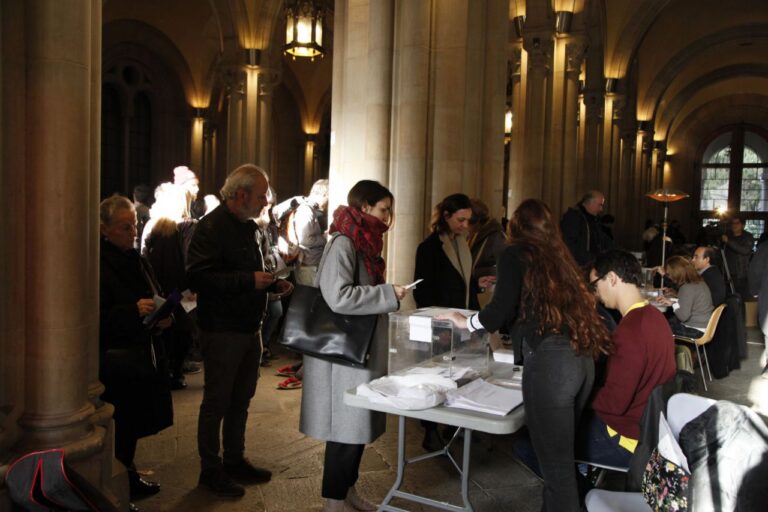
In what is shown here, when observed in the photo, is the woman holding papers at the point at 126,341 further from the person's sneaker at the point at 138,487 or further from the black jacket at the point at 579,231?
the black jacket at the point at 579,231

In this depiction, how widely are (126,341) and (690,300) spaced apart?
5874 millimetres

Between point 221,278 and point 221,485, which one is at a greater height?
point 221,278

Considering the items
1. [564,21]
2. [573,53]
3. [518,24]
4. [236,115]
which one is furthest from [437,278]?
[236,115]

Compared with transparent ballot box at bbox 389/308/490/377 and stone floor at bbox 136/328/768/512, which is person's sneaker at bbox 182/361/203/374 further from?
transparent ballot box at bbox 389/308/490/377

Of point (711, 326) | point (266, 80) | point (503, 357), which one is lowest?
point (711, 326)

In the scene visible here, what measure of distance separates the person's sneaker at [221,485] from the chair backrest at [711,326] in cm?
506

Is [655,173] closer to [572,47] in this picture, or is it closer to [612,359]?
[572,47]

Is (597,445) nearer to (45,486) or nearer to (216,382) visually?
(216,382)

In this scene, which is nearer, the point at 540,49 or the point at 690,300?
the point at 690,300

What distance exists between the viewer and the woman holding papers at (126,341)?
3.59 m

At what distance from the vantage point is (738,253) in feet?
39.0

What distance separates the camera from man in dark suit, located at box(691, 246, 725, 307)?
7.59 m

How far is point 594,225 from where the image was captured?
7.34 metres

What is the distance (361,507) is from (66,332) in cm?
171
